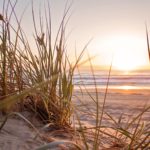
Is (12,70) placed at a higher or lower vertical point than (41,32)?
lower

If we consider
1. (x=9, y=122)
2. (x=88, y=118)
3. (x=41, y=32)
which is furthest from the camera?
(x=88, y=118)

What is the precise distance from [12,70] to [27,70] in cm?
9

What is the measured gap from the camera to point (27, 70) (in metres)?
1.92

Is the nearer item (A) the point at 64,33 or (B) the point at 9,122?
(B) the point at 9,122

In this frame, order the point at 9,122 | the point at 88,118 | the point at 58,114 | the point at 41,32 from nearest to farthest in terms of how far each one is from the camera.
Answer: the point at 9,122
the point at 58,114
the point at 41,32
the point at 88,118

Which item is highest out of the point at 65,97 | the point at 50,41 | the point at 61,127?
the point at 50,41

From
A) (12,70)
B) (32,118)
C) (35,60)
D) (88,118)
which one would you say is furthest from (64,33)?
(88,118)

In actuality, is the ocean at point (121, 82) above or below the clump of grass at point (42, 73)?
below

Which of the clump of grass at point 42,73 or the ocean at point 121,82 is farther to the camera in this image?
the ocean at point 121,82

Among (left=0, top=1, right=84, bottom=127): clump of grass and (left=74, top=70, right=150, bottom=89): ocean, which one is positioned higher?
(left=0, top=1, right=84, bottom=127): clump of grass

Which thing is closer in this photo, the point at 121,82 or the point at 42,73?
the point at 42,73

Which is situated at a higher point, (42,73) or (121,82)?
(42,73)

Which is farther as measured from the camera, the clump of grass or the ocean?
the ocean

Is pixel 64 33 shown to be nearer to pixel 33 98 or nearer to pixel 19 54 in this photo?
pixel 19 54
